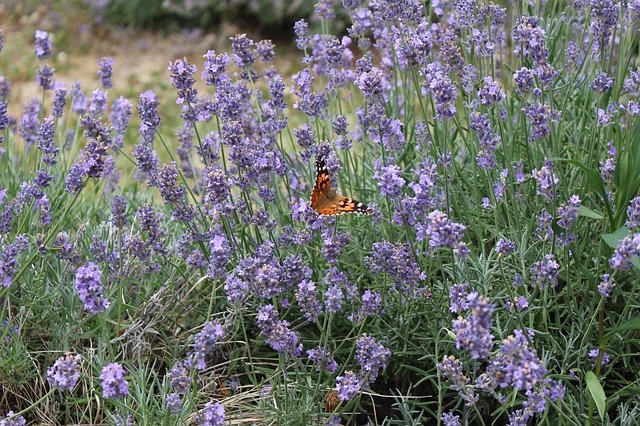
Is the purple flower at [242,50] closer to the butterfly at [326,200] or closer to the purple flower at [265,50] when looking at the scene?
the purple flower at [265,50]

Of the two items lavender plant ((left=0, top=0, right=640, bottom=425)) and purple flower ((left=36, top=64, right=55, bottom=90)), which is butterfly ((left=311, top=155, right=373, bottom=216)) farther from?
purple flower ((left=36, top=64, right=55, bottom=90))

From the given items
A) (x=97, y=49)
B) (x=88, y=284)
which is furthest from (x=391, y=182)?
(x=97, y=49)

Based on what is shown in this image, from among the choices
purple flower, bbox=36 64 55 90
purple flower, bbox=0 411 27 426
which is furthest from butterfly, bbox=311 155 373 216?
purple flower, bbox=36 64 55 90

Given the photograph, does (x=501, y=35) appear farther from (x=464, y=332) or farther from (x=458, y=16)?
(x=464, y=332)

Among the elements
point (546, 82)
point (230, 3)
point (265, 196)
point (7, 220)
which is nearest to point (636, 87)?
point (546, 82)

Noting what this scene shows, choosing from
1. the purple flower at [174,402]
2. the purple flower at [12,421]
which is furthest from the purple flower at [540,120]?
the purple flower at [12,421]
